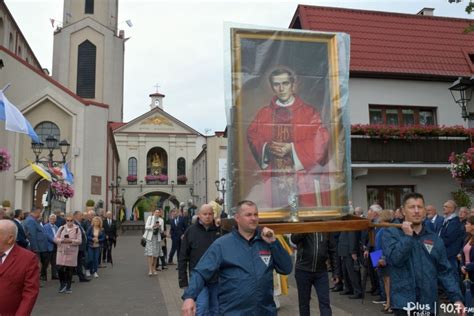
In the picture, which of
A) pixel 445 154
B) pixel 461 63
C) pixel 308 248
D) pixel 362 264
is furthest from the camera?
pixel 461 63

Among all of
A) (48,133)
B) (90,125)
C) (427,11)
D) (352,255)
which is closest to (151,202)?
(90,125)

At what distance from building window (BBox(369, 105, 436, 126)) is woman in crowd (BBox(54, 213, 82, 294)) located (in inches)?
453

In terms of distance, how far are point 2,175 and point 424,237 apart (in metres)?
29.1

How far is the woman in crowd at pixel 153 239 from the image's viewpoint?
1470 cm

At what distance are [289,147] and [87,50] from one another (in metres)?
44.3

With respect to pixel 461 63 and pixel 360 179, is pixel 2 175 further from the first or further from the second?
pixel 461 63

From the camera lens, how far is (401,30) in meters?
20.7

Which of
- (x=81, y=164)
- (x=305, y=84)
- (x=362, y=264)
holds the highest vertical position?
(x=81, y=164)

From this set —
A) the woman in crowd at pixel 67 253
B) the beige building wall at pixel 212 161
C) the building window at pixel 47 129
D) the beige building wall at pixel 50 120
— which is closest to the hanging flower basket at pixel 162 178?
the beige building wall at pixel 212 161

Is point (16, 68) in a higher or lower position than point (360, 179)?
higher

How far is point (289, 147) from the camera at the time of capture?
482 centimetres

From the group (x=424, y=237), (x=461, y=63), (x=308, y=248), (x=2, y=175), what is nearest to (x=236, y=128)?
(x=424, y=237)

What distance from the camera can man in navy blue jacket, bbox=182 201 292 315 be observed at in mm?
4012

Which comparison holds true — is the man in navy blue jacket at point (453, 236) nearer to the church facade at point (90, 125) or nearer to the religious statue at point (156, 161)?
the church facade at point (90, 125)
